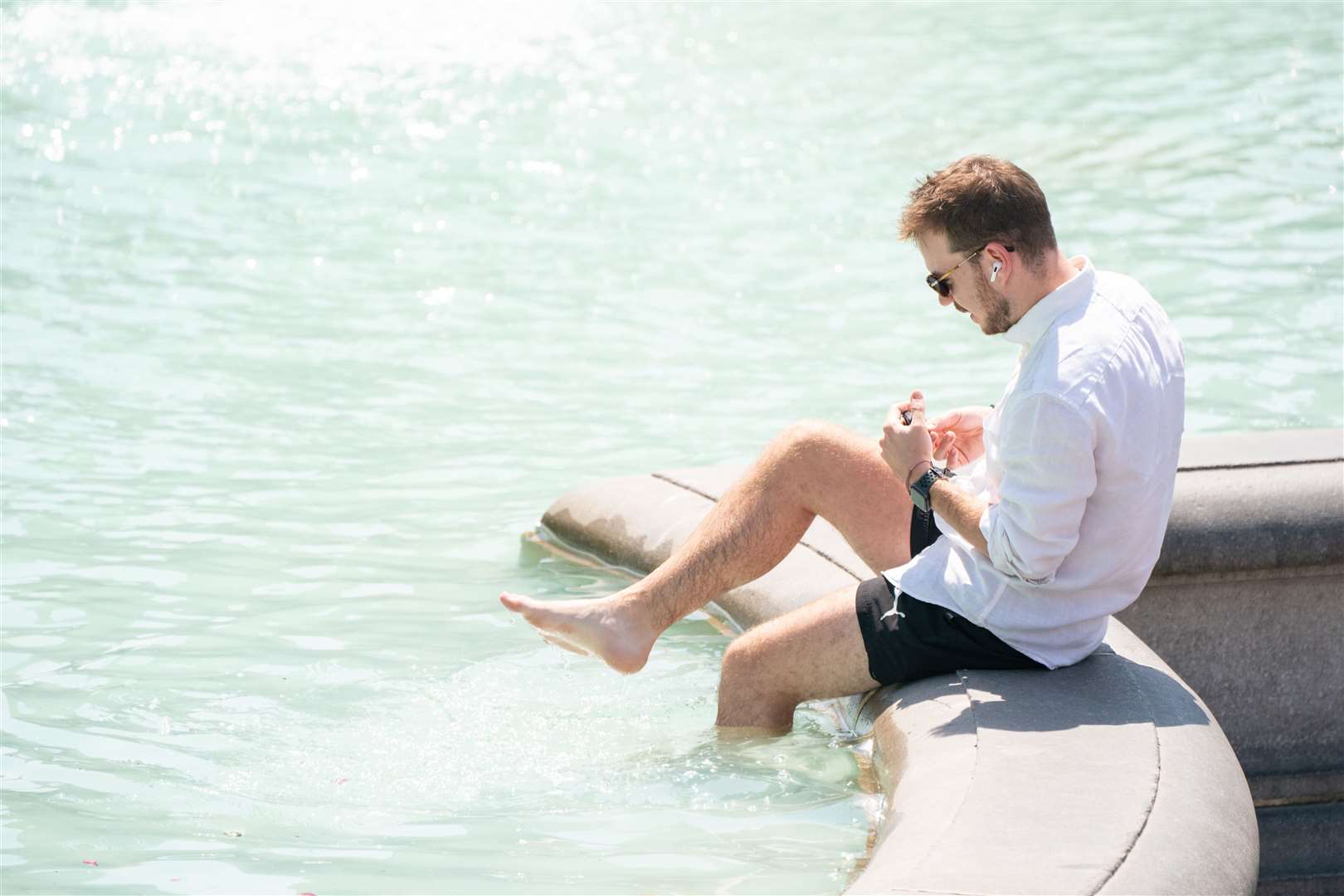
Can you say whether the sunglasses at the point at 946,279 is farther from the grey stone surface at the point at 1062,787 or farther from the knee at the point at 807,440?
the grey stone surface at the point at 1062,787

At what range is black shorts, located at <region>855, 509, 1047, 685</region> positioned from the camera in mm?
3252

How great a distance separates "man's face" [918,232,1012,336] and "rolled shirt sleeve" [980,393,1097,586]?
0.73 ft

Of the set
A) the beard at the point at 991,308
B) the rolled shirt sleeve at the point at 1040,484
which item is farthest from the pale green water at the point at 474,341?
the beard at the point at 991,308

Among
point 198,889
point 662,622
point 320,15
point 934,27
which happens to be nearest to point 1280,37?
point 934,27

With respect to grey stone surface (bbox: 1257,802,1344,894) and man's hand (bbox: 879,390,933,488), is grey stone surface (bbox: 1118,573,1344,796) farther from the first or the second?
man's hand (bbox: 879,390,933,488)

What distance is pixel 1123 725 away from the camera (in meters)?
2.98

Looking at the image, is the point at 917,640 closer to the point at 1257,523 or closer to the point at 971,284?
the point at 971,284

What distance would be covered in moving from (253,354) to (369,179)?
352cm

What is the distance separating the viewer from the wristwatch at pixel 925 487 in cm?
321

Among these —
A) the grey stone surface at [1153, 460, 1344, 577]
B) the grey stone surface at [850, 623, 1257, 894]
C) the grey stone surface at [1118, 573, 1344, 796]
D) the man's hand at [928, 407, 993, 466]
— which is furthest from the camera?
the grey stone surface at [1118, 573, 1344, 796]

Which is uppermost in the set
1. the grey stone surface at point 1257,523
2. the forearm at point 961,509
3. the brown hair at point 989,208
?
the brown hair at point 989,208

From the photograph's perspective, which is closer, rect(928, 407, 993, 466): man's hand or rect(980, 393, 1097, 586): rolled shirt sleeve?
rect(980, 393, 1097, 586): rolled shirt sleeve

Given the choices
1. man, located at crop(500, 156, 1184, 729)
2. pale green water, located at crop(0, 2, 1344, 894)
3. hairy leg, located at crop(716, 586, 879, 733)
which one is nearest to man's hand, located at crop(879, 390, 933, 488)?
man, located at crop(500, 156, 1184, 729)

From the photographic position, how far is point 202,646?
457 cm
